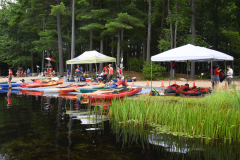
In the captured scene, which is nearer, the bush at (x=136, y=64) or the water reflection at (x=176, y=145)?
the water reflection at (x=176, y=145)

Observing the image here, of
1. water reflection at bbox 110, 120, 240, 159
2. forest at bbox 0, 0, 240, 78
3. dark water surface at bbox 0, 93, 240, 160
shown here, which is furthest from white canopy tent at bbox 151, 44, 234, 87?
forest at bbox 0, 0, 240, 78

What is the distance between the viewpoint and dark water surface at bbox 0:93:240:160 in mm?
4906

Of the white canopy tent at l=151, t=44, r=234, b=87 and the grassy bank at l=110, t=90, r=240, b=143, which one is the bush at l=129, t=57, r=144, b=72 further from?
the grassy bank at l=110, t=90, r=240, b=143

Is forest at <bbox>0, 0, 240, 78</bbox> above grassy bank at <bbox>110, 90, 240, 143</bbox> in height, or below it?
above

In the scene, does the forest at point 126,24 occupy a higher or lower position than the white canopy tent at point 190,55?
higher

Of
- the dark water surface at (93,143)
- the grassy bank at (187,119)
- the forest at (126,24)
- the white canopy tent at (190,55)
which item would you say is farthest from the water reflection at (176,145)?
the forest at (126,24)

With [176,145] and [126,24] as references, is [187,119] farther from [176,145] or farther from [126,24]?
[126,24]

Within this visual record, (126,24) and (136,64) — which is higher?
(126,24)

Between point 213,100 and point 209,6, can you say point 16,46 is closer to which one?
point 209,6

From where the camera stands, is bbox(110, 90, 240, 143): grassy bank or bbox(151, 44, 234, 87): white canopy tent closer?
bbox(110, 90, 240, 143): grassy bank

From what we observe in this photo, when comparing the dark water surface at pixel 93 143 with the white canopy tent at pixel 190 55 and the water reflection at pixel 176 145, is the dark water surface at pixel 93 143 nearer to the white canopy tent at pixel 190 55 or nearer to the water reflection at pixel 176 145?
the water reflection at pixel 176 145

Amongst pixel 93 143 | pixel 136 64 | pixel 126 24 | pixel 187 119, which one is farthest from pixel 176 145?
pixel 136 64

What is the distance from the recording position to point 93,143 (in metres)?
5.70

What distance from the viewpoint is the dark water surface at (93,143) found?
491cm
